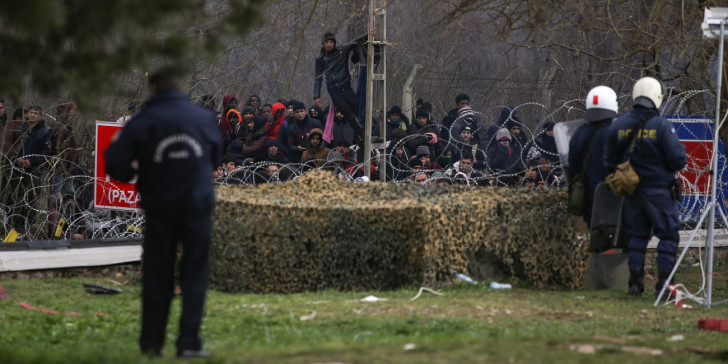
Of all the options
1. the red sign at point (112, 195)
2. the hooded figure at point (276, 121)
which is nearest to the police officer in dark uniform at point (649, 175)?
the red sign at point (112, 195)

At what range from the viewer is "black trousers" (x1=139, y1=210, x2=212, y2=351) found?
20.8 ft

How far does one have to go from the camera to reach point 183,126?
632 cm

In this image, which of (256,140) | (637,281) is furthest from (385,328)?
(256,140)

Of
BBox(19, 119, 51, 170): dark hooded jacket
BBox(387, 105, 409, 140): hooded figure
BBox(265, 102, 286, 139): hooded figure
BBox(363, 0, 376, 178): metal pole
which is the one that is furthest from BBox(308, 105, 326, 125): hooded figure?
BBox(19, 119, 51, 170): dark hooded jacket

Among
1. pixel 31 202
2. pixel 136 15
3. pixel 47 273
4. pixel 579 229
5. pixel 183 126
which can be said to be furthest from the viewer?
pixel 31 202

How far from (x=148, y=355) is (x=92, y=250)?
20.5ft

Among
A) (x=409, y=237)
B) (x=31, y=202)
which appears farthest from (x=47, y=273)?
(x=409, y=237)

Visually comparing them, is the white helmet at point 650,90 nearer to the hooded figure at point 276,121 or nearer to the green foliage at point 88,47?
the green foliage at point 88,47

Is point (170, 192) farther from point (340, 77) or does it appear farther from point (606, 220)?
point (340, 77)

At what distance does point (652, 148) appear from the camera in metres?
10.1

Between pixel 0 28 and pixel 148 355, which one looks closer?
pixel 0 28

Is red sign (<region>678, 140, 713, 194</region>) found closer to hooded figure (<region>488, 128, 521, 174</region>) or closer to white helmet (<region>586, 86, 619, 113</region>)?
hooded figure (<region>488, 128, 521, 174</region>)

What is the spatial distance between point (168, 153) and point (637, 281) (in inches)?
221

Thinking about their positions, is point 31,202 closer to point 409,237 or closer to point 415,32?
point 409,237
